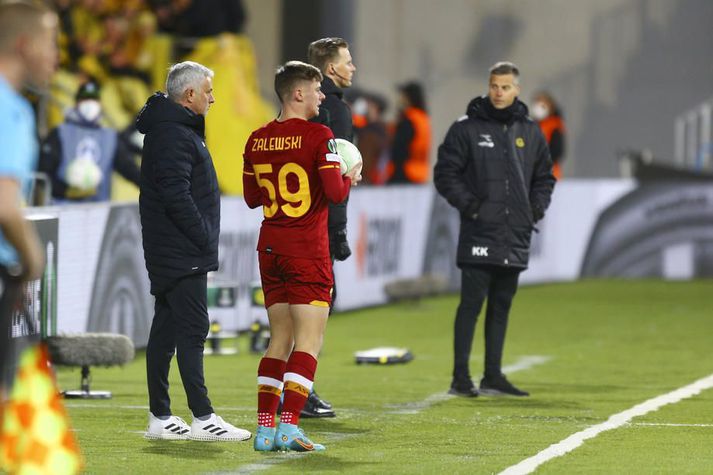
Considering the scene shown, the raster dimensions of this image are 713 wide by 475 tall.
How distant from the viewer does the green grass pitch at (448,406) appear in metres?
8.42

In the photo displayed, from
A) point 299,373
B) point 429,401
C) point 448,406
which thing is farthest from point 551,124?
point 299,373

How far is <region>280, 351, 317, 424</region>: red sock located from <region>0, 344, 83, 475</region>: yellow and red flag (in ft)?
8.43

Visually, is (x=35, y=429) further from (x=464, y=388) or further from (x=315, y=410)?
(x=464, y=388)

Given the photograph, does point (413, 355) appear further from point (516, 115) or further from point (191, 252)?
point (191, 252)

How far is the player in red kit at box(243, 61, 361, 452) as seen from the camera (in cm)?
855

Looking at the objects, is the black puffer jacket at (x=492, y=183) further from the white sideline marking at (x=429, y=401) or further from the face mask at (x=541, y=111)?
the face mask at (x=541, y=111)

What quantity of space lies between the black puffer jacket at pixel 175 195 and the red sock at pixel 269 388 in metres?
0.65

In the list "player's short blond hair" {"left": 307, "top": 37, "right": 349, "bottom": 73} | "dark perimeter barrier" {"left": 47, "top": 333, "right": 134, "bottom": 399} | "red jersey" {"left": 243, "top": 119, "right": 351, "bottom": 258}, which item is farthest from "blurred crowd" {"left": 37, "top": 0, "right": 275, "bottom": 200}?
"red jersey" {"left": 243, "top": 119, "right": 351, "bottom": 258}

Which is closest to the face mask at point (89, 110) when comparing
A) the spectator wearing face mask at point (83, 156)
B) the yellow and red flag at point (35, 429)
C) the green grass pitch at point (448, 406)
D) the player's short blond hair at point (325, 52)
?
the spectator wearing face mask at point (83, 156)

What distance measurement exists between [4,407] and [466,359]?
5.67 m

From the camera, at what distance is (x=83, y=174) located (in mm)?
14633

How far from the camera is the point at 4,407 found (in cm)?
599

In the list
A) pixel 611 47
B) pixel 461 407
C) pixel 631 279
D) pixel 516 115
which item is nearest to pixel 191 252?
pixel 461 407

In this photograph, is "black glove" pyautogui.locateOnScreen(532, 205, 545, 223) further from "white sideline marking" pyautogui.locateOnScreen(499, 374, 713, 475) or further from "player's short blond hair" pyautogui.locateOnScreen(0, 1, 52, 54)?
"player's short blond hair" pyautogui.locateOnScreen(0, 1, 52, 54)
